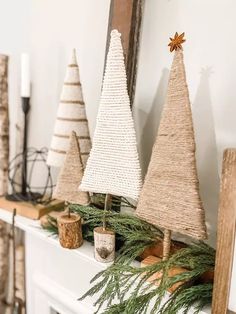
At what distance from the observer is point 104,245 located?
2.27 ft

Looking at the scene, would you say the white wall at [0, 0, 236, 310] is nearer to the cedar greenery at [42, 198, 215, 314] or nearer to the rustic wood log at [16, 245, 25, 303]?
the cedar greenery at [42, 198, 215, 314]

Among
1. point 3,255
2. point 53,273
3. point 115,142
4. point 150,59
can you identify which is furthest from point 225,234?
point 3,255

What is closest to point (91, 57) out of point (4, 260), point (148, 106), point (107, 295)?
point (148, 106)

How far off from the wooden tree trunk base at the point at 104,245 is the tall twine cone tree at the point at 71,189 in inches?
2.7

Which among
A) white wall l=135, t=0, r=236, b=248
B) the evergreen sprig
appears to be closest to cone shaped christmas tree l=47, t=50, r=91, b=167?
white wall l=135, t=0, r=236, b=248

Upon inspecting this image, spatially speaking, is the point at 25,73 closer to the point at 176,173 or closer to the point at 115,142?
the point at 115,142

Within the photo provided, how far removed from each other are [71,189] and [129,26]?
397 mm

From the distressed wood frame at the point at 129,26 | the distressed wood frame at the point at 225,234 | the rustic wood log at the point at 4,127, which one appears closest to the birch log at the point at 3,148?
the rustic wood log at the point at 4,127

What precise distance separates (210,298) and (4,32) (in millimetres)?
1030

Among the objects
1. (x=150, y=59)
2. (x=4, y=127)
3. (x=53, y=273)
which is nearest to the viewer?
(x=150, y=59)

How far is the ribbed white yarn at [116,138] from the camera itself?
63 cm

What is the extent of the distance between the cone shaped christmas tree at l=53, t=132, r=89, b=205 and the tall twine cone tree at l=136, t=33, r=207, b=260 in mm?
191

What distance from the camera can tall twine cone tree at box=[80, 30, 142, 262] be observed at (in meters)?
0.64

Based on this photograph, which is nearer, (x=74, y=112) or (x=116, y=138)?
(x=116, y=138)
